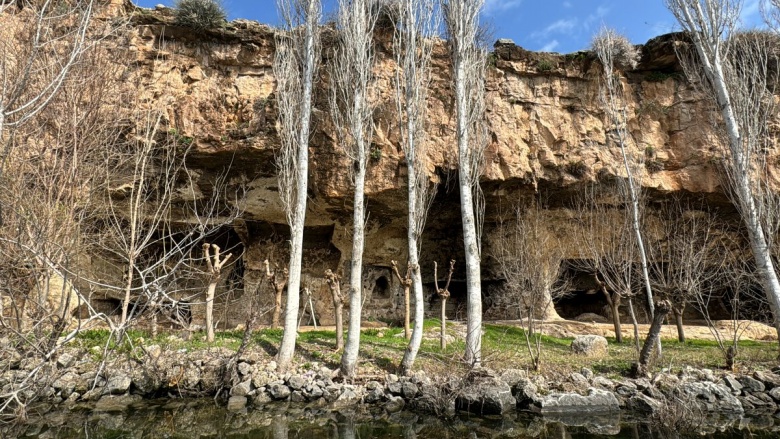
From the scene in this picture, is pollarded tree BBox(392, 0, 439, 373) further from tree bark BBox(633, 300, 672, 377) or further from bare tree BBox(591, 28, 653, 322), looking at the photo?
bare tree BBox(591, 28, 653, 322)

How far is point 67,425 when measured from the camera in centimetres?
679

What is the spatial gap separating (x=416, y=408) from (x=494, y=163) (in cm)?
887

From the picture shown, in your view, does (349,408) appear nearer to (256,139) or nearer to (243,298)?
(256,139)

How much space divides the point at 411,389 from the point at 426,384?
1.12 ft

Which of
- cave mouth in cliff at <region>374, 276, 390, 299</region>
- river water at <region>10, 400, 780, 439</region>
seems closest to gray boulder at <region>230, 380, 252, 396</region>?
river water at <region>10, 400, 780, 439</region>

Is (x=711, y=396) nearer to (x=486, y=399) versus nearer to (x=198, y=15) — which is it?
(x=486, y=399)

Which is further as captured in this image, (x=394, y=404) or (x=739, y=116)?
(x=739, y=116)

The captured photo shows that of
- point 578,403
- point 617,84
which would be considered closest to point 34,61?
point 578,403

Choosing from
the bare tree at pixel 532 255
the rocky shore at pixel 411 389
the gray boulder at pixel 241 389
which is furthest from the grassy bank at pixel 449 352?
the bare tree at pixel 532 255

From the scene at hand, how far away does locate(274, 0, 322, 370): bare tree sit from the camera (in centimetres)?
968

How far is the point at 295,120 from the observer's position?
1111 centimetres

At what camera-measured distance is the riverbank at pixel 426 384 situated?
24.9ft

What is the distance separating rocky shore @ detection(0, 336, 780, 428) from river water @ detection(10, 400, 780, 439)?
1.17 ft

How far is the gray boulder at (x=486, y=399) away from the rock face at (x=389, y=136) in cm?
733
